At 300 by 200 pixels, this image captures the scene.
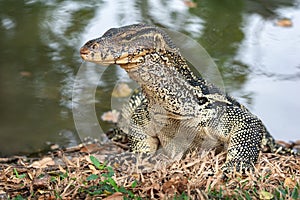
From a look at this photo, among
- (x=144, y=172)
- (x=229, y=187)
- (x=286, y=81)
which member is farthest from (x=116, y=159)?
(x=286, y=81)

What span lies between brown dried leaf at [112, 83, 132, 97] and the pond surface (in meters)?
0.08

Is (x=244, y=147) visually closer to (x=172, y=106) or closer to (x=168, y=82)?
(x=172, y=106)

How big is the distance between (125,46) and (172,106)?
28.9 inches

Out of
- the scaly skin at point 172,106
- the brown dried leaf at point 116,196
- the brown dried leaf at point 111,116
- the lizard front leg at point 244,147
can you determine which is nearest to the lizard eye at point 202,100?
the scaly skin at point 172,106

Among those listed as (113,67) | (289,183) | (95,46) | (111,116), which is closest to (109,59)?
(95,46)

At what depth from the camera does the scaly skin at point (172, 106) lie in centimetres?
501

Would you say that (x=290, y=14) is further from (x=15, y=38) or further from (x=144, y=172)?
(x=144, y=172)

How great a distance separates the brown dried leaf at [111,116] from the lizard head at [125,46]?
8.50ft

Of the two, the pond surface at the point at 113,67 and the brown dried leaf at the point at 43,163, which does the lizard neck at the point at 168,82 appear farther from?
the pond surface at the point at 113,67

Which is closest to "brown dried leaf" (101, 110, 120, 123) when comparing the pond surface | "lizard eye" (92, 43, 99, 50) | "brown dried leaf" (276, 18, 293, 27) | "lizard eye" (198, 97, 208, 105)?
the pond surface

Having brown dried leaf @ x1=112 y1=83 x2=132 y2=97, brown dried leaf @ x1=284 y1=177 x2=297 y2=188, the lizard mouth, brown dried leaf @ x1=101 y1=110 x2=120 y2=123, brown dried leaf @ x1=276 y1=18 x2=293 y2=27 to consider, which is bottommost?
brown dried leaf @ x1=101 y1=110 x2=120 y2=123

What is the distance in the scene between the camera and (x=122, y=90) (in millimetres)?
8328

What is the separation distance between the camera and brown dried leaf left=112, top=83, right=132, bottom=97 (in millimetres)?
8232

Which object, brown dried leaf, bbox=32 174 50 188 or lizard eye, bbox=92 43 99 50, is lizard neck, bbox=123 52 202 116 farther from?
brown dried leaf, bbox=32 174 50 188
